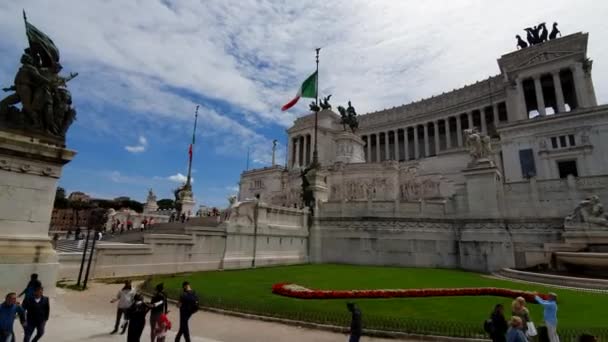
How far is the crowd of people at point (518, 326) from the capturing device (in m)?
6.09

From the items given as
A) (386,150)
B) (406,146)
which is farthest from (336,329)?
(386,150)

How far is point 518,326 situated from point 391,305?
6682 mm


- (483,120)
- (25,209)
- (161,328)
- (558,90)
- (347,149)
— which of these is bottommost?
(161,328)

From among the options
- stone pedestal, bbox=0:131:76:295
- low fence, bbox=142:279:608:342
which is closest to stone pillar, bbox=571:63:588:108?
low fence, bbox=142:279:608:342

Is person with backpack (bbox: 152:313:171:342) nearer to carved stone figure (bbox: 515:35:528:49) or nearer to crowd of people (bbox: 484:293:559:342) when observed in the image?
crowd of people (bbox: 484:293:559:342)

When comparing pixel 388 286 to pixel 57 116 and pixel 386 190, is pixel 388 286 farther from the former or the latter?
pixel 386 190

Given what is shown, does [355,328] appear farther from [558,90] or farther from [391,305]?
[558,90]

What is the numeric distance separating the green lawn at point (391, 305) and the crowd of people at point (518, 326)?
1.36 metres

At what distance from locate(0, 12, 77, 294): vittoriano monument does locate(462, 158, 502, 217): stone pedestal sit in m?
27.7

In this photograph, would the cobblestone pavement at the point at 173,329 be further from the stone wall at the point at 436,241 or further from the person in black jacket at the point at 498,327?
the stone wall at the point at 436,241

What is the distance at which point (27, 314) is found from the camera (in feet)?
22.2

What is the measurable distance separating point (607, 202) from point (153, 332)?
102 feet

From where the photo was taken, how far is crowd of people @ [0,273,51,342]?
244 inches

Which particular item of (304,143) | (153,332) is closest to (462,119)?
(304,143)
